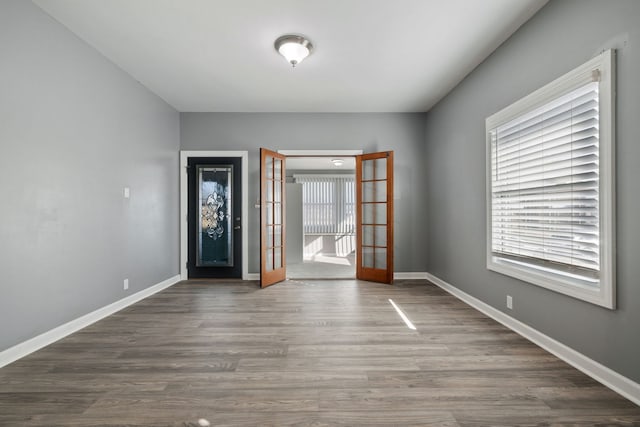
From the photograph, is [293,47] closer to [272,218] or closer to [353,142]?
[353,142]

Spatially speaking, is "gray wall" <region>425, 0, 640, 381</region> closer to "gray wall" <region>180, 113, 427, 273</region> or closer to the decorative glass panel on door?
"gray wall" <region>180, 113, 427, 273</region>

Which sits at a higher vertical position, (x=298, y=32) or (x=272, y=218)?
(x=298, y=32)

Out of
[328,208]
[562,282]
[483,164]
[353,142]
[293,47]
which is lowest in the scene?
[562,282]

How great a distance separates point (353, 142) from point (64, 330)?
4.36 m

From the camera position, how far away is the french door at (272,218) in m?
4.42

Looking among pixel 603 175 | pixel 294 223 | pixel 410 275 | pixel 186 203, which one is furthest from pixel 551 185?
pixel 294 223

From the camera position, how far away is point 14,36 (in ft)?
7.26

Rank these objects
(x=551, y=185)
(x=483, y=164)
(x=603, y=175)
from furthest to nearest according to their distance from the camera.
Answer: (x=483, y=164), (x=551, y=185), (x=603, y=175)

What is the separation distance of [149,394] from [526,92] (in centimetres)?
372

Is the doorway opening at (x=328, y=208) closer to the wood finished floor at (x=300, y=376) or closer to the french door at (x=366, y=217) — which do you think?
the french door at (x=366, y=217)

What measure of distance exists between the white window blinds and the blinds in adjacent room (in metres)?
5.79

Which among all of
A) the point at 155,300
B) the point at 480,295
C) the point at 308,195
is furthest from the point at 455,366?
the point at 308,195

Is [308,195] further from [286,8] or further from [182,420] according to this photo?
[182,420]

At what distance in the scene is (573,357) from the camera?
210 cm
